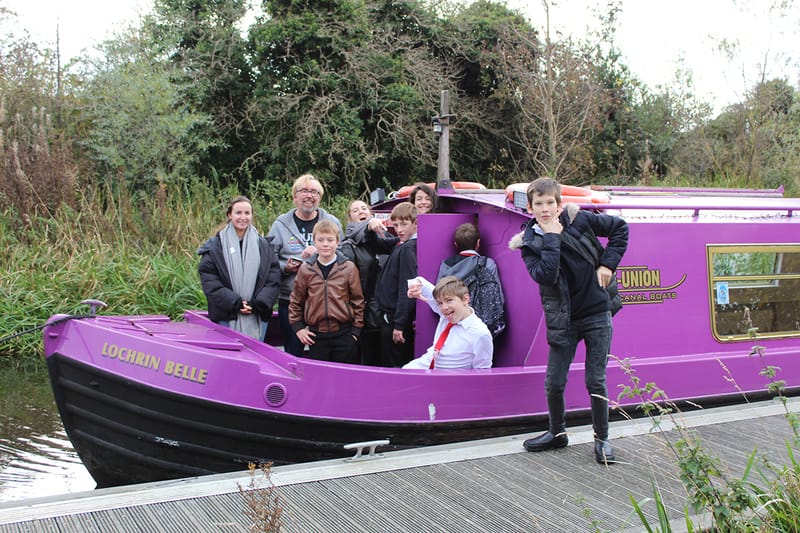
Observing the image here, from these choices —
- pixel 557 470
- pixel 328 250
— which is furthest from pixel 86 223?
pixel 557 470

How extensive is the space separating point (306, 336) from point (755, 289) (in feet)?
11.9

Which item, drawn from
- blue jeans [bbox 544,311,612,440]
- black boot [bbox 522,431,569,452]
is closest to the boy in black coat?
blue jeans [bbox 544,311,612,440]

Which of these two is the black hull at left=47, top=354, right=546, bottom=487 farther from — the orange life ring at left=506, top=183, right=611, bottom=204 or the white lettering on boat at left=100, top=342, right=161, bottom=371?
the orange life ring at left=506, top=183, right=611, bottom=204

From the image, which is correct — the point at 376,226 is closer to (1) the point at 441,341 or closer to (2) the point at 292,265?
(2) the point at 292,265

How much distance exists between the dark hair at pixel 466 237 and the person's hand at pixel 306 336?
1174 mm

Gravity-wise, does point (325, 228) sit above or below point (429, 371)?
above

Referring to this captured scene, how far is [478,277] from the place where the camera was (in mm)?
5062

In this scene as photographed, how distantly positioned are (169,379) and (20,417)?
3327mm

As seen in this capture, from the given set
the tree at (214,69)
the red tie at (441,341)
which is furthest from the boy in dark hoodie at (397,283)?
the tree at (214,69)

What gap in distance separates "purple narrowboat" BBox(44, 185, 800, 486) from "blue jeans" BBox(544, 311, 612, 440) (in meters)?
0.55

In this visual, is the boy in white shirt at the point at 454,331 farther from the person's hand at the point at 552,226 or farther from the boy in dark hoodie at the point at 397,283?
the person's hand at the point at 552,226

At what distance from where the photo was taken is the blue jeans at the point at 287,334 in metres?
5.34

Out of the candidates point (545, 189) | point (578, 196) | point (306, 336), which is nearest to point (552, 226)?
point (545, 189)

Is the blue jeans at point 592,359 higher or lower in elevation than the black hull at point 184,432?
higher
